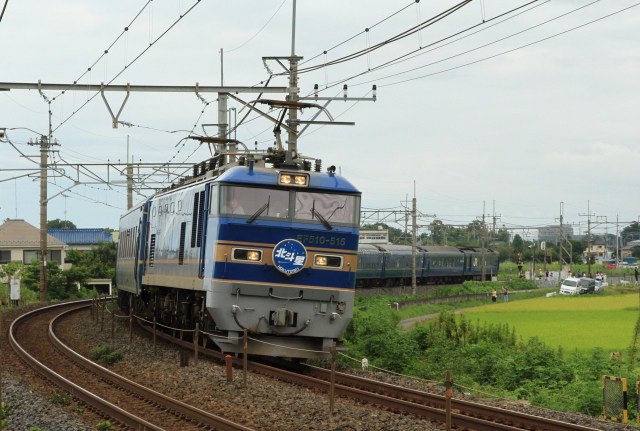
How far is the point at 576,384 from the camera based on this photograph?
16.8m

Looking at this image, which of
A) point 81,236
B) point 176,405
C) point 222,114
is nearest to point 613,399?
point 176,405

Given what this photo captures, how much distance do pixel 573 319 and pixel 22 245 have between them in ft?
146

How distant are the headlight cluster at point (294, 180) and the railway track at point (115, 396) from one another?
191 inches

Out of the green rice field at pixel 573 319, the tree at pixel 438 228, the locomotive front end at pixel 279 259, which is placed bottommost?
the green rice field at pixel 573 319

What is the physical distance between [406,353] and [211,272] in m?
7.10

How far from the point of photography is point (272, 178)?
16969mm

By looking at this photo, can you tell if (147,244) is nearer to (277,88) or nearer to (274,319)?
(277,88)

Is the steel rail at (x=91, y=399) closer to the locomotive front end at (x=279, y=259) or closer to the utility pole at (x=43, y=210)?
the locomotive front end at (x=279, y=259)

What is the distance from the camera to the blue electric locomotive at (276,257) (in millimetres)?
16594

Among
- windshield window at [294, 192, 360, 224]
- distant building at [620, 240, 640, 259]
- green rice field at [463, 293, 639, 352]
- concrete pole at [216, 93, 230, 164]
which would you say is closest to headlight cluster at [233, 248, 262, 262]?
windshield window at [294, 192, 360, 224]

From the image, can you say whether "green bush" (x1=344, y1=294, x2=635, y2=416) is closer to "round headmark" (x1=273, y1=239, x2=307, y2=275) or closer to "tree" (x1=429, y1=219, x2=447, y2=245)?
"round headmark" (x1=273, y1=239, x2=307, y2=275)

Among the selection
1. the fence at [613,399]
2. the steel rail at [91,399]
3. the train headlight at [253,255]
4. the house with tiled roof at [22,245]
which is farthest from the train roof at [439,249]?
the fence at [613,399]

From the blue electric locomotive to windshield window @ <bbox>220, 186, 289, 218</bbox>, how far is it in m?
0.02

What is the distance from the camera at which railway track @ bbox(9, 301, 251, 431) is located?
476 inches
